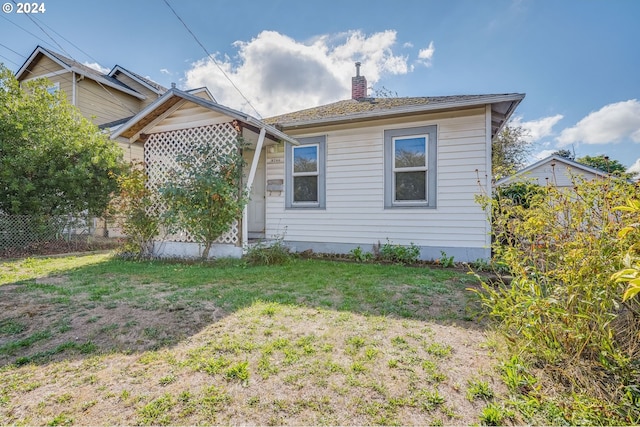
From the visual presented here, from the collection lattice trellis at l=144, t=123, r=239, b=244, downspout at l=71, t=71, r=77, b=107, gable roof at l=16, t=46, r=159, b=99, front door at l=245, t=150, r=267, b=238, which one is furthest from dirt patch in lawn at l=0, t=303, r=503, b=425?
gable roof at l=16, t=46, r=159, b=99

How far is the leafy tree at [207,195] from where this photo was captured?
6094mm

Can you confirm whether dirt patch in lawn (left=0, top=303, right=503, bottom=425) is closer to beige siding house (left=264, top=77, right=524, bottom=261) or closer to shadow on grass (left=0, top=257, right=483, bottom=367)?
shadow on grass (left=0, top=257, right=483, bottom=367)

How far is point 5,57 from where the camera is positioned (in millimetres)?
10852

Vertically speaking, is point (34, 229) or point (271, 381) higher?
point (34, 229)

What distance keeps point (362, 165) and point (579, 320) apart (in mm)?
5390

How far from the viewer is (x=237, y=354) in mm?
2346

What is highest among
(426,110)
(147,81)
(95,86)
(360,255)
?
(147,81)

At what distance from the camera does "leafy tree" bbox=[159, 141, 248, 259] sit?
609cm

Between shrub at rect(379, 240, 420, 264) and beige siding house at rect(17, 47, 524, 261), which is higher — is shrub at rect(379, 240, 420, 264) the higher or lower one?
the lower one

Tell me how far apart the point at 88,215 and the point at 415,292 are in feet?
28.3

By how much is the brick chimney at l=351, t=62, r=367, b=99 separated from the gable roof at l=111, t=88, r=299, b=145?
3.95 m

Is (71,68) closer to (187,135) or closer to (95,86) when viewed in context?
(95,86)

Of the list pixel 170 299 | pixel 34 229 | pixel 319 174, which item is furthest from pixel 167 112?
pixel 170 299

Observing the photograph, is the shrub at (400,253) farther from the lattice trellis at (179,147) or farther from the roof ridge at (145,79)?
the roof ridge at (145,79)
